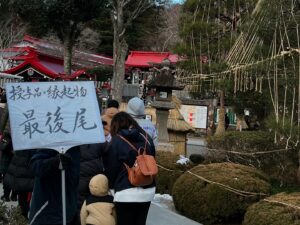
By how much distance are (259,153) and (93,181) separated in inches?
183

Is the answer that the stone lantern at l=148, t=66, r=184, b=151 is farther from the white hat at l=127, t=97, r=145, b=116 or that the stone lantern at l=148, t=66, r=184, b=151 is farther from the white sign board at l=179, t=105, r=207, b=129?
the white sign board at l=179, t=105, r=207, b=129

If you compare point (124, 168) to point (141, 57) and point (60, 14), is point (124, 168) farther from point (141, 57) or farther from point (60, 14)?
point (141, 57)

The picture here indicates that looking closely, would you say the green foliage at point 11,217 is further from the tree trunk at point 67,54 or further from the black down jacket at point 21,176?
the tree trunk at point 67,54

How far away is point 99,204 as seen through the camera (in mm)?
4680

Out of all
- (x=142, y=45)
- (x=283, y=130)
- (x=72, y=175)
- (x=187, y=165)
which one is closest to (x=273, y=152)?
(x=187, y=165)

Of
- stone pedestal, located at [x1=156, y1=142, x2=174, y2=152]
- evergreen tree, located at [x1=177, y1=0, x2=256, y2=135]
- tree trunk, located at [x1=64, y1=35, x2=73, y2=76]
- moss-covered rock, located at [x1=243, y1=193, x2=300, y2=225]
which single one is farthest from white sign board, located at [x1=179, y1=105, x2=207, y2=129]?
moss-covered rock, located at [x1=243, y1=193, x2=300, y2=225]

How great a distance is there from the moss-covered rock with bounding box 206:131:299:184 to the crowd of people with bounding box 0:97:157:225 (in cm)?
387

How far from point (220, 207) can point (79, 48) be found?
35.0 m

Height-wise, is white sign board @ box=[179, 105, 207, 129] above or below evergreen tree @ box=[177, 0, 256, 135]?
below

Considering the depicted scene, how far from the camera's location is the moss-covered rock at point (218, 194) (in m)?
6.77

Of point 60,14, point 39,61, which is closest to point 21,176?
point 60,14

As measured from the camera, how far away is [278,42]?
6.98m

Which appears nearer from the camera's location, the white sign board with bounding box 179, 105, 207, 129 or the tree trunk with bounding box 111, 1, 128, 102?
the tree trunk with bounding box 111, 1, 128, 102

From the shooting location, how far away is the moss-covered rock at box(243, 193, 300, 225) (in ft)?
17.7
